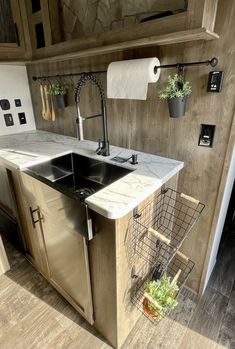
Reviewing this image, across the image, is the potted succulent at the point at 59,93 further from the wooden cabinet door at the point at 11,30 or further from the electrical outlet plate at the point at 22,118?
the electrical outlet plate at the point at 22,118

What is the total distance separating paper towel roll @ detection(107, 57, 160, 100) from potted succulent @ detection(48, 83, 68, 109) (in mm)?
616

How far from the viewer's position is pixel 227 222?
2219 mm

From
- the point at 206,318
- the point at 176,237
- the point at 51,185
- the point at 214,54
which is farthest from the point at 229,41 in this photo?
the point at 206,318

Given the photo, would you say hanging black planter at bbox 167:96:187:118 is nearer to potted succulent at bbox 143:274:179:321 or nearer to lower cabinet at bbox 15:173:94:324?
lower cabinet at bbox 15:173:94:324

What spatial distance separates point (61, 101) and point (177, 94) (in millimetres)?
1026

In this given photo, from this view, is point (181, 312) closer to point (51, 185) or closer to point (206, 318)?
point (206, 318)

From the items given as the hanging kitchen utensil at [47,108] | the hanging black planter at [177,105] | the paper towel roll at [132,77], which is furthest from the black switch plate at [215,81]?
the hanging kitchen utensil at [47,108]

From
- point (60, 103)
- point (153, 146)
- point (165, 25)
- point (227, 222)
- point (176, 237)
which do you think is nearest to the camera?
point (165, 25)

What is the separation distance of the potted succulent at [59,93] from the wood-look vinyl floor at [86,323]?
55.7 inches

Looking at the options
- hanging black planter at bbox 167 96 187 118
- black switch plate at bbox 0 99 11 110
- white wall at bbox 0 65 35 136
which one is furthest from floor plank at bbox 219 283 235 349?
black switch plate at bbox 0 99 11 110

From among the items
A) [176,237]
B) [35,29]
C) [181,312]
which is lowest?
[181,312]

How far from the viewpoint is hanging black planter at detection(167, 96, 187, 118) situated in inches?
42.7

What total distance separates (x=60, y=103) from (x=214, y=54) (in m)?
1.19

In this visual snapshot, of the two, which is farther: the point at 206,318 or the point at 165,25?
the point at 206,318
